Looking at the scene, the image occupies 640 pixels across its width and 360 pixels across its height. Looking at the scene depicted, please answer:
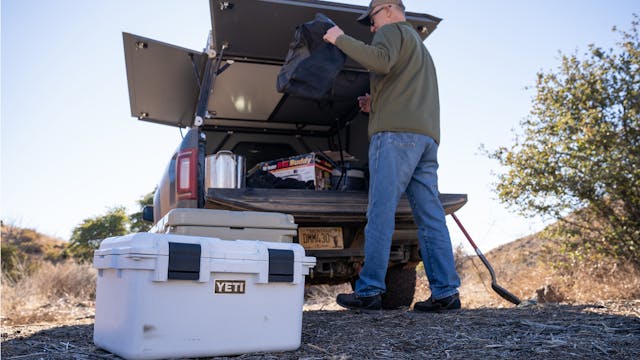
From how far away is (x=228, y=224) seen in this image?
2.84 metres

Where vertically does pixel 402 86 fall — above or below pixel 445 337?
above

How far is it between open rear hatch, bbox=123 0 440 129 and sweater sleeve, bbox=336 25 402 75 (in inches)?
20.0

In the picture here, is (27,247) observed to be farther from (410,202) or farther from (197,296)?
(197,296)

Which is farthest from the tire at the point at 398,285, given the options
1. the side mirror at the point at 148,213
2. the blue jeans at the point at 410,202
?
the side mirror at the point at 148,213

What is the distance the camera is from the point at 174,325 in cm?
231

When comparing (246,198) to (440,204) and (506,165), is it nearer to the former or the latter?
(440,204)

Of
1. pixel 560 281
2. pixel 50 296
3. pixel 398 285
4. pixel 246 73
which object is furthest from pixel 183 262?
pixel 50 296

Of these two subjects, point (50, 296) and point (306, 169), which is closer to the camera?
point (306, 169)

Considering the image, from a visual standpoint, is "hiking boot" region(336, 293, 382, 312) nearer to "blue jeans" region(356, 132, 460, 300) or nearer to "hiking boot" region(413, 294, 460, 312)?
"blue jeans" region(356, 132, 460, 300)

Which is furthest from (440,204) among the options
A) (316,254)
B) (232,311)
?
(232,311)

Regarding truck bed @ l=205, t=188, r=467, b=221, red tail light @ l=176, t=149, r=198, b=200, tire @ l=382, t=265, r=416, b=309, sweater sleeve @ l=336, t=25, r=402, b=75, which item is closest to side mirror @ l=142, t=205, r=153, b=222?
red tail light @ l=176, t=149, r=198, b=200

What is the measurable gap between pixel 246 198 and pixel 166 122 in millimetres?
2446

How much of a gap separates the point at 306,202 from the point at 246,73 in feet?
5.48

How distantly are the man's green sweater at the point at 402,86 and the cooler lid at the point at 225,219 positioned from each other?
1.02 meters
